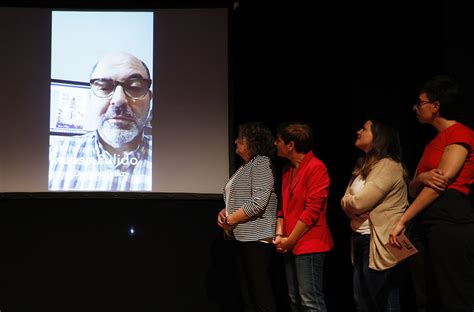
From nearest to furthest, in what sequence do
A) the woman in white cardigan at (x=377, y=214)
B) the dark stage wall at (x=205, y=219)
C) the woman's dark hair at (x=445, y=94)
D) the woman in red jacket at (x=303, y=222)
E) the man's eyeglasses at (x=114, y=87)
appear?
the woman's dark hair at (x=445, y=94) → the woman in white cardigan at (x=377, y=214) → the woman in red jacket at (x=303, y=222) → the dark stage wall at (x=205, y=219) → the man's eyeglasses at (x=114, y=87)

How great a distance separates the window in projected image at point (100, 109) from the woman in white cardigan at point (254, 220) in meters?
0.98

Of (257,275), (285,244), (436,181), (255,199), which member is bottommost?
(257,275)

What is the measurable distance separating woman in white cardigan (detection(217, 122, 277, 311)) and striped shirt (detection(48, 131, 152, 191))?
101 cm

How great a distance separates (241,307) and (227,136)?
1.27 metres

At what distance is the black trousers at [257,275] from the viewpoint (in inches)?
125

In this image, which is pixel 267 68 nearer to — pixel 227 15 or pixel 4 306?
pixel 227 15

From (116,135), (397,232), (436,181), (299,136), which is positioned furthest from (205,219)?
(436,181)

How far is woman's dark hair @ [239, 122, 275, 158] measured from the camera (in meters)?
3.39

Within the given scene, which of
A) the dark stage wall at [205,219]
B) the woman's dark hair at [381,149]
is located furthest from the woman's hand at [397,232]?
the dark stage wall at [205,219]

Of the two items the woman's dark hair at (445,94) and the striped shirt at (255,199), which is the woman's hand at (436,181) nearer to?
the woman's dark hair at (445,94)

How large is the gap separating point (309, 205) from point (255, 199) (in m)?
0.33

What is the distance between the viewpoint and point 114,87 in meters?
4.07

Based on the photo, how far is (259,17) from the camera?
4.22 m

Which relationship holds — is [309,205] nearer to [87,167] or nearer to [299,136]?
[299,136]
